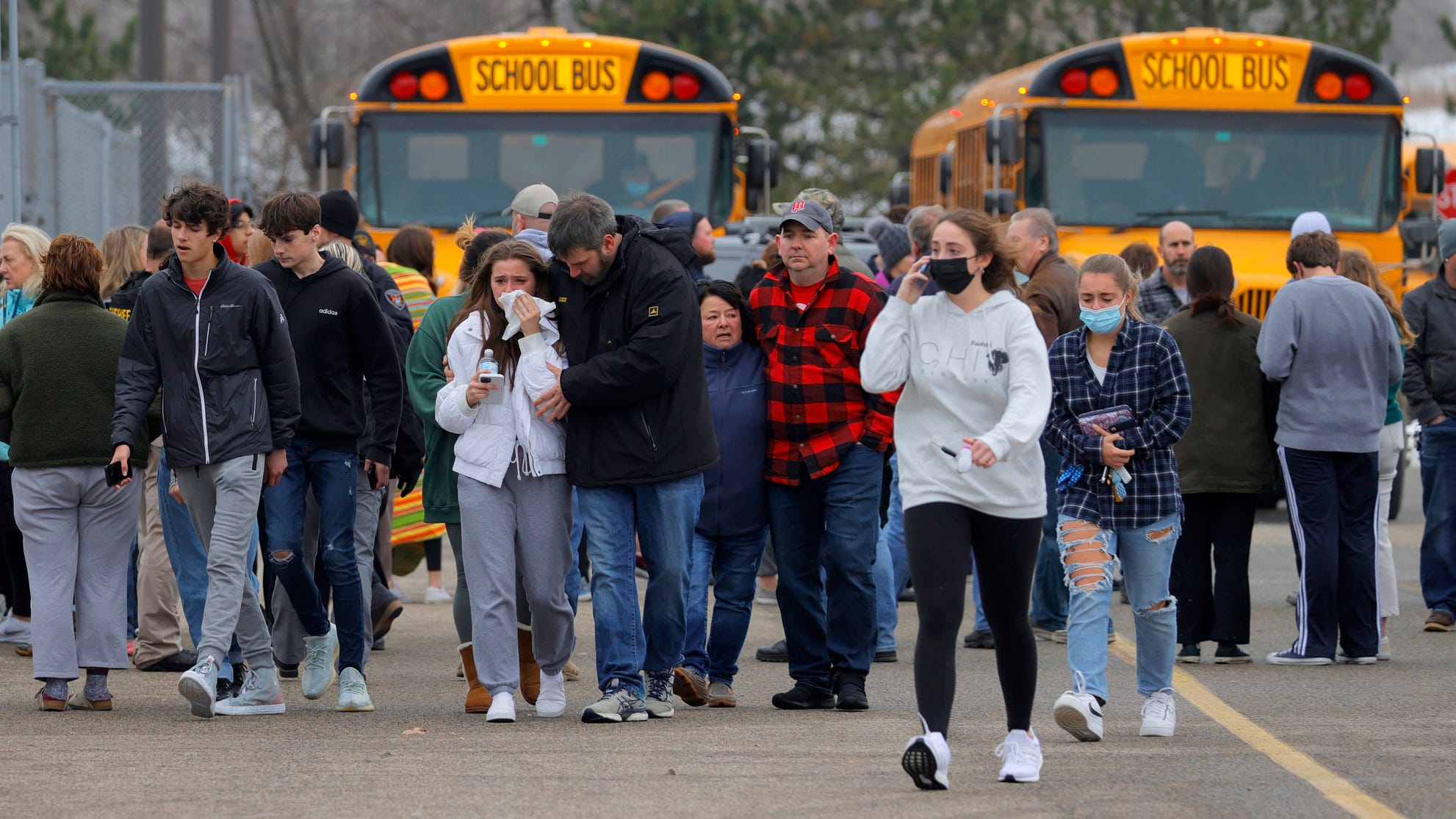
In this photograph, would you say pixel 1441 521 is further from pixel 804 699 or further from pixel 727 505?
pixel 727 505

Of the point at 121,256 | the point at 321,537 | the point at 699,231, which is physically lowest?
the point at 321,537

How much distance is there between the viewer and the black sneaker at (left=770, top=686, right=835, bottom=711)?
7434mm

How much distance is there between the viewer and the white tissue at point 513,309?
6.91 meters

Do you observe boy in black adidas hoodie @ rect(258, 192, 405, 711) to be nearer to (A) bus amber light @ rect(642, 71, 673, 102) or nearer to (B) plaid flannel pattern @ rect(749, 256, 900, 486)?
(B) plaid flannel pattern @ rect(749, 256, 900, 486)

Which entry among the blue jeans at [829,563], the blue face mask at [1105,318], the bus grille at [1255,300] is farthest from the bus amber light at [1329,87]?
the blue jeans at [829,563]

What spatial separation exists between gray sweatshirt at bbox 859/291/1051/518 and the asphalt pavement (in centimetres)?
88

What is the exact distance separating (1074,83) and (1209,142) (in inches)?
41.1

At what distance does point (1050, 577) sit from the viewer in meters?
9.35

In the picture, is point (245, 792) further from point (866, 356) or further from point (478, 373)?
point (866, 356)

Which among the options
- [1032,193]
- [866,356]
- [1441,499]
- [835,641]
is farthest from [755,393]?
[1032,193]

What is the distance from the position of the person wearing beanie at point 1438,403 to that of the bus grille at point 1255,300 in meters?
3.58

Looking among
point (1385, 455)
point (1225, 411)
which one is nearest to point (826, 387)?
point (1225, 411)

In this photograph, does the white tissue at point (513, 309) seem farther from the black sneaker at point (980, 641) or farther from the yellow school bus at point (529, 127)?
the yellow school bus at point (529, 127)

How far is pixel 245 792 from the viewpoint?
585cm
